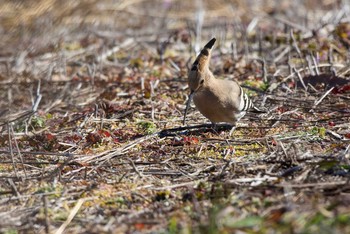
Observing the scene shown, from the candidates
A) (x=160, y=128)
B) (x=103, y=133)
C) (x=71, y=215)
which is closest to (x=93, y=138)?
(x=103, y=133)

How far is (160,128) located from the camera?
5.22m

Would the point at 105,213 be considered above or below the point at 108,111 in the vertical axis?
above

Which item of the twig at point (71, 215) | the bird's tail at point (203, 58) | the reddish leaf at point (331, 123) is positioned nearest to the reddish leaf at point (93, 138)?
the bird's tail at point (203, 58)

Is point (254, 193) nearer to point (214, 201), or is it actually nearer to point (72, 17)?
point (214, 201)

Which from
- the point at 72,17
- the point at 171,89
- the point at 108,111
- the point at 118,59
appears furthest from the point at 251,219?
the point at 72,17

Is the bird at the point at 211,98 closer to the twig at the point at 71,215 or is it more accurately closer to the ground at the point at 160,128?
the ground at the point at 160,128

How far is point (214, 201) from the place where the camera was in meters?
3.45

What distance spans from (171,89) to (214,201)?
2.96m

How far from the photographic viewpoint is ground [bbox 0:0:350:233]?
3.39m

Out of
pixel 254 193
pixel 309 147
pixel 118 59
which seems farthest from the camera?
pixel 118 59

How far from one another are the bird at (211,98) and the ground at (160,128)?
0.10 metres

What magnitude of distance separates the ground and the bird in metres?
Result: 0.10

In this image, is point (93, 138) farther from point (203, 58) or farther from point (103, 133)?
point (203, 58)

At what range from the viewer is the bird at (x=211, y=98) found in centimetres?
515
